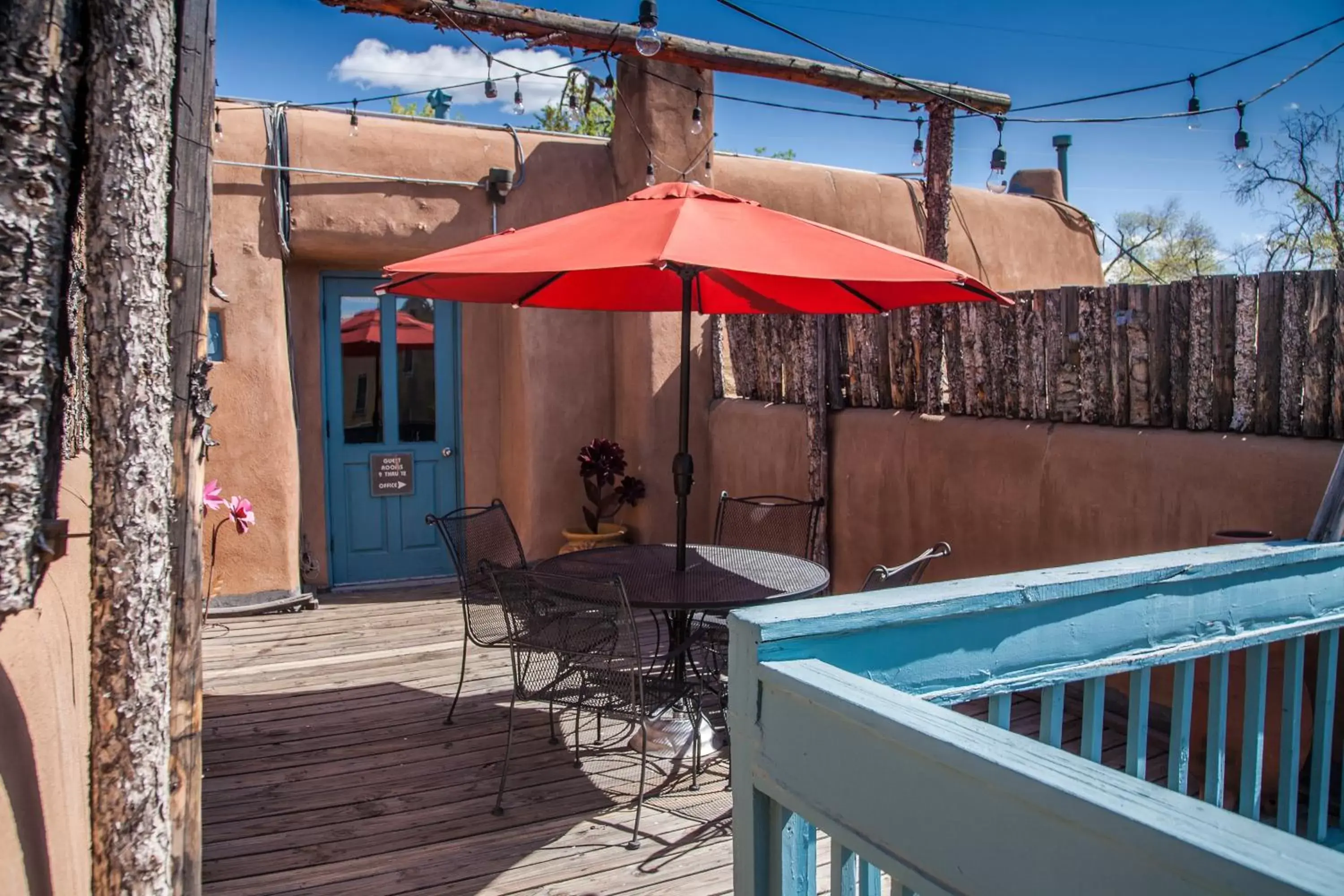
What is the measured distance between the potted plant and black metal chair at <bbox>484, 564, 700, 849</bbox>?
3.14m

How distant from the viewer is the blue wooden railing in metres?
0.96

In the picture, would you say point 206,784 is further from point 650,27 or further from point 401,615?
point 650,27

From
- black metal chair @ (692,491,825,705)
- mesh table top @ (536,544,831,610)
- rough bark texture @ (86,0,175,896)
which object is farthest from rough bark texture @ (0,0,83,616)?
black metal chair @ (692,491,825,705)

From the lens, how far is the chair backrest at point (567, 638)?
11.5 ft

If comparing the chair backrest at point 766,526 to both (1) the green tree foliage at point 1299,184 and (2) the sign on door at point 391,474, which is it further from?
(1) the green tree foliage at point 1299,184

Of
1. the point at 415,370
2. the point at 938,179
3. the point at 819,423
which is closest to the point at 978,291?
the point at 819,423

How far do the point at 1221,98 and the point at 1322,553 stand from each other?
7.39 meters

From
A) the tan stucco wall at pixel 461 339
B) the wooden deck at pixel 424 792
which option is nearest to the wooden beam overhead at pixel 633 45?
the tan stucco wall at pixel 461 339

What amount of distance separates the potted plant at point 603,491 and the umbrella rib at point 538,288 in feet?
8.38

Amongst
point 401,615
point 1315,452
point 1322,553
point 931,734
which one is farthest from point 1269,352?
point 401,615

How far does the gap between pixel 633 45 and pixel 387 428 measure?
3228 mm

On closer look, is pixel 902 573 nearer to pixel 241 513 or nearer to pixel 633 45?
pixel 241 513

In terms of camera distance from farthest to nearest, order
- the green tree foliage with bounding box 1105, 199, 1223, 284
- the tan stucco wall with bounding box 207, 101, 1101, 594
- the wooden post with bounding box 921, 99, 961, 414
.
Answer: the green tree foliage with bounding box 1105, 199, 1223, 284 → the wooden post with bounding box 921, 99, 961, 414 → the tan stucco wall with bounding box 207, 101, 1101, 594

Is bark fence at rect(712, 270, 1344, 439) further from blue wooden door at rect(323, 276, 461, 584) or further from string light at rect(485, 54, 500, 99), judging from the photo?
blue wooden door at rect(323, 276, 461, 584)
